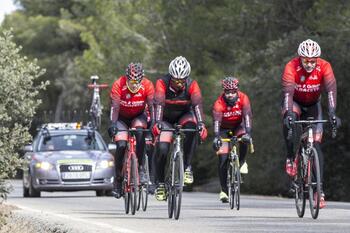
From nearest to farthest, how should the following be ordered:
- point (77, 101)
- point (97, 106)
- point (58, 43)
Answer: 1. point (97, 106)
2. point (77, 101)
3. point (58, 43)

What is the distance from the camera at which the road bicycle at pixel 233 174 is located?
19.7 meters

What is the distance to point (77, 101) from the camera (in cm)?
7719

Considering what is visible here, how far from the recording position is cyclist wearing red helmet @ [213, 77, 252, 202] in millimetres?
19875

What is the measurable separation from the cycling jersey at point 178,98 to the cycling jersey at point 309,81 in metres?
1.36

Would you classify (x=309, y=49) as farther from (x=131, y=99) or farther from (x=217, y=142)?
(x=217, y=142)

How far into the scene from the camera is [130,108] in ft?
61.5

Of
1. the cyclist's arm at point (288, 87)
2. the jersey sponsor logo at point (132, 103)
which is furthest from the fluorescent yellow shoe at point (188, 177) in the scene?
the cyclist's arm at point (288, 87)

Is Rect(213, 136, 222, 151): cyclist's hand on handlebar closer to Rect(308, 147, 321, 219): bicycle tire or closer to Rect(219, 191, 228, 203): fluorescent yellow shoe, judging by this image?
Rect(219, 191, 228, 203): fluorescent yellow shoe

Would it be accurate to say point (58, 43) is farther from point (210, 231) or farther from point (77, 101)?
point (210, 231)

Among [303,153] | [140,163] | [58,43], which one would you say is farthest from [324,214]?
[58,43]

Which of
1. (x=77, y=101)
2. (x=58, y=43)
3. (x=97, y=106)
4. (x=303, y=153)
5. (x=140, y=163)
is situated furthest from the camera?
(x=58, y=43)

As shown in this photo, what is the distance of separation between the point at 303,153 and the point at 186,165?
1675mm

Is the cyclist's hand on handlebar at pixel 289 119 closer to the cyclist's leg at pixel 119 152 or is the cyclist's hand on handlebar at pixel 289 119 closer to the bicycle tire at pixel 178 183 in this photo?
the bicycle tire at pixel 178 183

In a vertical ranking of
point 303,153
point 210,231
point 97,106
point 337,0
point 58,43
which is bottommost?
point 210,231
